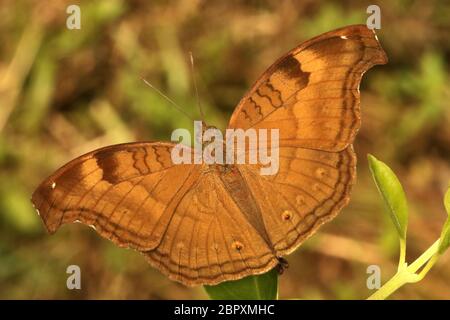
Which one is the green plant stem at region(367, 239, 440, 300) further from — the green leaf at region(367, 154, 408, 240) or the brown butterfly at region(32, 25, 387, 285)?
the brown butterfly at region(32, 25, 387, 285)

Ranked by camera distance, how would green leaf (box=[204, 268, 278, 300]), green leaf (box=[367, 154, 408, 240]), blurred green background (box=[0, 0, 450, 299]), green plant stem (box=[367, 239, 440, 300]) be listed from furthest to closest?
blurred green background (box=[0, 0, 450, 299]), green leaf (box=[204, 268, 278, 300]), green leaf (box=[367, 154, 408, 240]), green plant stem (box=[367, 239, 440, 300])

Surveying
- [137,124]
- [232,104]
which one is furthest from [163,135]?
[232,104]

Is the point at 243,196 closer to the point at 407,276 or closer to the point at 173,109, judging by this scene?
the point at 407,276

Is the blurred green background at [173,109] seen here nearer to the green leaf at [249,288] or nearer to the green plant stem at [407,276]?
the green leaf at [249,288]

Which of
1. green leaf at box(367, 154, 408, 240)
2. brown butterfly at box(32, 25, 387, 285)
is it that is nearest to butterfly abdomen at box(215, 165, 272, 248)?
brown butterfly at box(32, 25, 387, 285)

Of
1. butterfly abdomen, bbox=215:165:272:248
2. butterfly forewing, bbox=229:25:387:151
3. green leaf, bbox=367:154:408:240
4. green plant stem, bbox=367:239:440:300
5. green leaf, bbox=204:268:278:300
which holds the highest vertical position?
butterfly forewing, bbox=229:25:387:151

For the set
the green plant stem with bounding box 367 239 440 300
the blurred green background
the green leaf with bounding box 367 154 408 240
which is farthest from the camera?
the blurred green background

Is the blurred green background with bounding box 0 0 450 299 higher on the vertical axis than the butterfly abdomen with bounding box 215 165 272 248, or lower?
higher

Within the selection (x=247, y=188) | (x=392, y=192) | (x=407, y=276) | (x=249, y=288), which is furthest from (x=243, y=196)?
(x=407, y=276)
